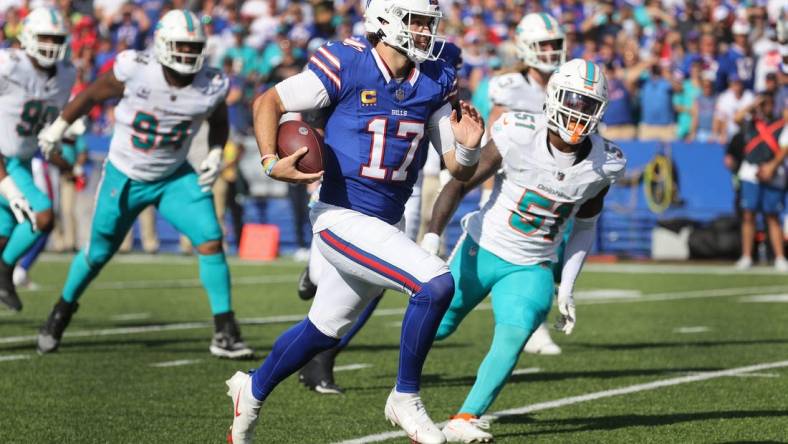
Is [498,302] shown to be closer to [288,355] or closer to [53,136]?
[288,355]

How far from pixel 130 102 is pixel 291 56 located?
32.5ft

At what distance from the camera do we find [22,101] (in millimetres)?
8266

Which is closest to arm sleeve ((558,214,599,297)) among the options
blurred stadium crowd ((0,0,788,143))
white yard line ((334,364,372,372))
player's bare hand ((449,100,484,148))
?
player's bare hand ((449,100,484,148))

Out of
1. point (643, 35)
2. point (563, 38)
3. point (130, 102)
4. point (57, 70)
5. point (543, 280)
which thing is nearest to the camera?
point (543, 280)

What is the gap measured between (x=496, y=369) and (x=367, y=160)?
0.95 metres

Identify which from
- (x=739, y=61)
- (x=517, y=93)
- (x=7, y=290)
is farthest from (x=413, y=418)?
(x=739, y=61)

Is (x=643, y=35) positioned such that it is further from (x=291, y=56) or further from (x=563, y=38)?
(x=563, y=38)

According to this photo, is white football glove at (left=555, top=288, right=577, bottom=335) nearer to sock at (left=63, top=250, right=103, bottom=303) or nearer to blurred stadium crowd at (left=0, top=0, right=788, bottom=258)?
sock at (left=63, top=250, right=103, bottom=303)

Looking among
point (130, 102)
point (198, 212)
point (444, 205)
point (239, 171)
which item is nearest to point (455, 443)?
point (444, 205)

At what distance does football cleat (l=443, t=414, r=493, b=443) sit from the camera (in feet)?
15.2

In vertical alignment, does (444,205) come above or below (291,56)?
above

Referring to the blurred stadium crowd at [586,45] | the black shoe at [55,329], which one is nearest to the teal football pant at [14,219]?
the black shoe at [55,329]

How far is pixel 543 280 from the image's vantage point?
5371 millimetres

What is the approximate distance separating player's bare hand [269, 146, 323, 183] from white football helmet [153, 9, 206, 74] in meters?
3.15
